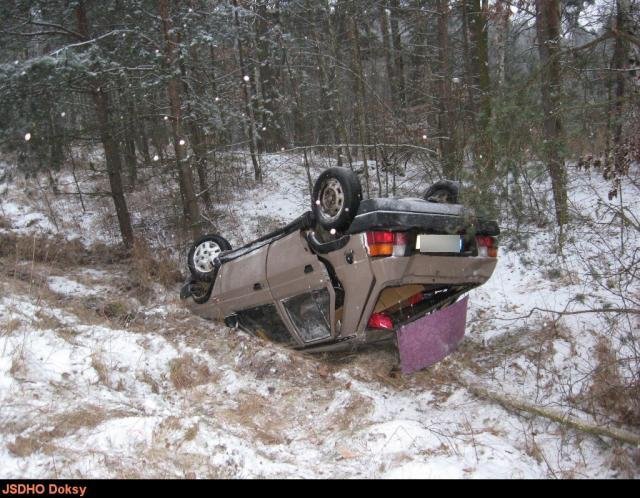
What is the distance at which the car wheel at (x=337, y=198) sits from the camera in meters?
4.38

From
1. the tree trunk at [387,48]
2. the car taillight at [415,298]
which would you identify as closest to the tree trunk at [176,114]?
the car taillight at [415,298]

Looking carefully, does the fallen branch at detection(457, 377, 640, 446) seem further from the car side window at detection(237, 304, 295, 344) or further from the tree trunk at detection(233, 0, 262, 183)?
the tree trunk at detection(233, 0, 262, 183)

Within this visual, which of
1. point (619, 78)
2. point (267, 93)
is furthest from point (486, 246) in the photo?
point (267, 93)

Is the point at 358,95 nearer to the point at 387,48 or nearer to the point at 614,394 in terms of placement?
the point at 387,48

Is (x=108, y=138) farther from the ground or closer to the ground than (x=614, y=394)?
farther from the ground

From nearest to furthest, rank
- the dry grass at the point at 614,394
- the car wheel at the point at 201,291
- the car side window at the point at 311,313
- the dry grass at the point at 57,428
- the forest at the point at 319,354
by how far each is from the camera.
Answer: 1. the dry grass at the point at 57,428
2. the forest at the point at 319,354
3. the dry grass at the point at 614,394
4. the car side window at the point at 311,313
5. the car wheel at the point at 201,291

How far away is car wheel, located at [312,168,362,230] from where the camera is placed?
4379 mm

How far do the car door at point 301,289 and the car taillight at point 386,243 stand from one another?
0.69m

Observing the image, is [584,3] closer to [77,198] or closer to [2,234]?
[2,234]

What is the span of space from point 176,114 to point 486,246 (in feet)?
21.0

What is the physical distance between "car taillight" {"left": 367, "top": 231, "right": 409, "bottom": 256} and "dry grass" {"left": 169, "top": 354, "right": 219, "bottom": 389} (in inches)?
77.1

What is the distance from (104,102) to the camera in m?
10.1

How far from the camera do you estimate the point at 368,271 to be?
4352 mm

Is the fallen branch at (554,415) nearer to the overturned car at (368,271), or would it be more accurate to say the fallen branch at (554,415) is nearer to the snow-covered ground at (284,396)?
the snow-covered ground at (284,396)
